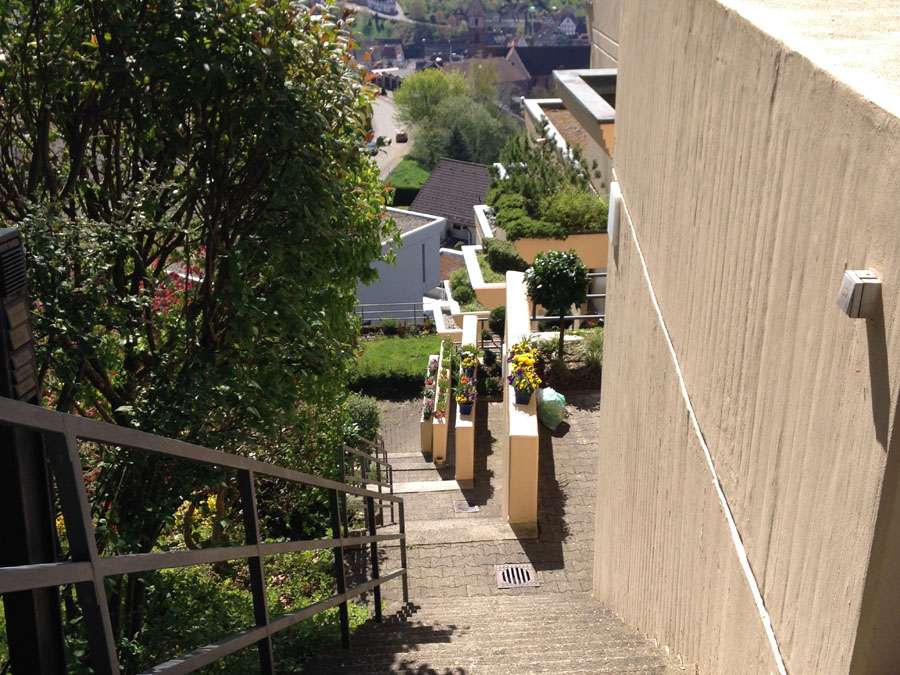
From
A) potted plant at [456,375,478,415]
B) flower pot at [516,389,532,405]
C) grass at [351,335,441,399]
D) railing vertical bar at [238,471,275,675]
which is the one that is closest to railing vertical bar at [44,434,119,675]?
railing vertical bar at [238,471,275,675]

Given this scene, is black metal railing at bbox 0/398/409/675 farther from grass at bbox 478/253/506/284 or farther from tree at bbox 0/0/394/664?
grass at bbox 478/253/506/284

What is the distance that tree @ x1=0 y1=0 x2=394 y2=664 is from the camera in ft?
16.2

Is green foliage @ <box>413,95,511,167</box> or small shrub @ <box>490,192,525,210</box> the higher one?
green foliage @ <box>413,95,511,167</box>

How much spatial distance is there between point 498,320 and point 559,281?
3.69 metres

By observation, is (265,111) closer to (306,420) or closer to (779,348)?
(306,420)

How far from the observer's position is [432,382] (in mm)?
13898

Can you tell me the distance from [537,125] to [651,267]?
15.3 metres

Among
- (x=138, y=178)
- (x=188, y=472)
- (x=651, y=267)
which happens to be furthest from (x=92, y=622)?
(x=138, y=178)

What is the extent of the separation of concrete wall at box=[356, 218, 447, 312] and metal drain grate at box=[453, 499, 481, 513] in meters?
20.1

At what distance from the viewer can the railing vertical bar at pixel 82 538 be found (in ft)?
5.34

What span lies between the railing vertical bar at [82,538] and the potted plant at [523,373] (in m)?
8.43

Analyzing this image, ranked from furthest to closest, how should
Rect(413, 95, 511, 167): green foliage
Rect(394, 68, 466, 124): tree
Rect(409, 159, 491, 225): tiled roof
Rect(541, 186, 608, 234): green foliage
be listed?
Rect(394, 68, 466, 124): tree → Rect(413, 95, 511, 167): green foliage → Rect(409, 159, 491, 225): tiled roof → Rect(541, 186, 608, 234): green foliage

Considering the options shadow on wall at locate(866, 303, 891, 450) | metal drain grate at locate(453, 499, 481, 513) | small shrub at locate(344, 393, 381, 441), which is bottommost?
metal drain grate at locate(453, 499, 481, 513)

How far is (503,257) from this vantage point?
591 inches
